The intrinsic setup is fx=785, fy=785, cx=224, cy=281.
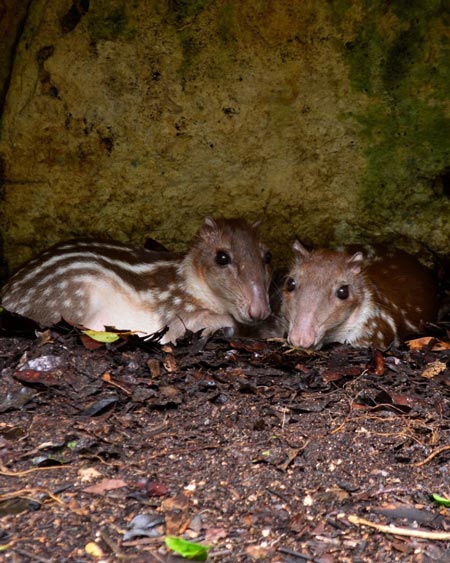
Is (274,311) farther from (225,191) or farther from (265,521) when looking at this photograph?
(265,521)

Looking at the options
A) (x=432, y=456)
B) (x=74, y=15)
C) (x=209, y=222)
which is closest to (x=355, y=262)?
(x=209, y=222)

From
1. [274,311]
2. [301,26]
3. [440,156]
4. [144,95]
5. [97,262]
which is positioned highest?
[301,26]

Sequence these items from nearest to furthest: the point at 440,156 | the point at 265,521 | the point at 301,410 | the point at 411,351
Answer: the point at 265,521, the point at 301,410, the point at 411,351, the point at 440,156

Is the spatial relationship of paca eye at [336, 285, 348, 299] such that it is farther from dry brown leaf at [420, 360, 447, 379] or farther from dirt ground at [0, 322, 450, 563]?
dry brown leaf at [420, 360, 447, 379]

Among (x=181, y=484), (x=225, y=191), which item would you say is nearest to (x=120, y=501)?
(x=181, y=484)

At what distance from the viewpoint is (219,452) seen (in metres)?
2.76

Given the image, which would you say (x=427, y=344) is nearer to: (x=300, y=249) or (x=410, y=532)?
(x=300, y=249)

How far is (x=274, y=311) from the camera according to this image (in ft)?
14.8

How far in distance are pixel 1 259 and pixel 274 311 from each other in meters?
1.67

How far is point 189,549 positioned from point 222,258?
2318 mm

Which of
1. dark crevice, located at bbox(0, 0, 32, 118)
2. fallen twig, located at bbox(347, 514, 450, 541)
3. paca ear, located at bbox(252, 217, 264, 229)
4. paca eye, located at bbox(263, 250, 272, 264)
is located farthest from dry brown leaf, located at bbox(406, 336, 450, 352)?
dark crevice, located at bbox(0, 0, 32, 118)

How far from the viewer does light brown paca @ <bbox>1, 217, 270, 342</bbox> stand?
4.10 metres

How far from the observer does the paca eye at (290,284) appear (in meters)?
4.19

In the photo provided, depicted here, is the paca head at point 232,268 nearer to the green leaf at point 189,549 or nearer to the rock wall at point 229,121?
the rock wall at point 229,121
